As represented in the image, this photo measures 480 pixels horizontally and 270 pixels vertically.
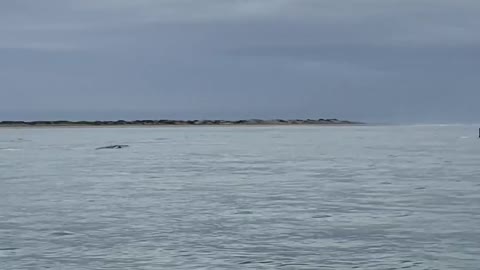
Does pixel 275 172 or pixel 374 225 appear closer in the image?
pixel 374 225

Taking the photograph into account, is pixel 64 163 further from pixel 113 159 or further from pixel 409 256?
pixel 409 256

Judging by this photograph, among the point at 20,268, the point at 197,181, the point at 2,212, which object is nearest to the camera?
the point at 20,268

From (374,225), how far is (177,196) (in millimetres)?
7151

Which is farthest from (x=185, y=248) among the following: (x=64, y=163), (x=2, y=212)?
(x=64, y=163)

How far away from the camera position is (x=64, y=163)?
37.2 m

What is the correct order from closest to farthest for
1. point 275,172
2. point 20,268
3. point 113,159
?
1. point 20,268
2. point 275,172
3. point 113,159

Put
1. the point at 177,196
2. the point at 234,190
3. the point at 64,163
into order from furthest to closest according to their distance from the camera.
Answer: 1. the point at 64,163
2. the point at 234,190
3. the point at 177,196

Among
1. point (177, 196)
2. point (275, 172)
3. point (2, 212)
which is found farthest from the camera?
point (275, 172)

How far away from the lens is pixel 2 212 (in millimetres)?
18375

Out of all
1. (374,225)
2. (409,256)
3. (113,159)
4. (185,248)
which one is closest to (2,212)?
(185,248)

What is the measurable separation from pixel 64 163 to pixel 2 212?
1899 centimetres

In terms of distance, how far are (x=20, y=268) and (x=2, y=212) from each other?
22.1 feet

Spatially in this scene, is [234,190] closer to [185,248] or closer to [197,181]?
[197,181]

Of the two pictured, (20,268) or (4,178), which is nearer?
(20,268)
